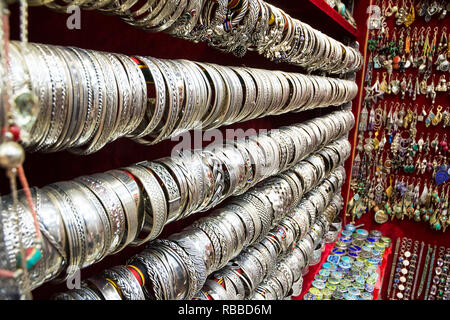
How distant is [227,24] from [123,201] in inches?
17.0

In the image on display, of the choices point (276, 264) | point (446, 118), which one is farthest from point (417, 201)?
point (276, 264)

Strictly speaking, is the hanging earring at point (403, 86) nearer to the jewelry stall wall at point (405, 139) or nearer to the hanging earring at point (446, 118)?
the jewelry stall wall at point (405, 139)

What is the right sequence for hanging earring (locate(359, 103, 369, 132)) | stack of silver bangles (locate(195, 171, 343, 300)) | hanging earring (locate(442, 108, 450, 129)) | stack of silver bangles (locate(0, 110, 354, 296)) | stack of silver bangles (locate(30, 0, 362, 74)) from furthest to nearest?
hanging earring (locate(359, 103, 369, 132)), hanging earring (locate(442, 108, 450, 129)), stack of silver bangles (locate(195, 171, 343, 300)), stack of silver bangles (locate(30, 0, 362, 74)), stack of silver bangles (locate(0, 110, 354, 296))

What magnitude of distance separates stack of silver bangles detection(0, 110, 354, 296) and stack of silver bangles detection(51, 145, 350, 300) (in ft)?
0.25

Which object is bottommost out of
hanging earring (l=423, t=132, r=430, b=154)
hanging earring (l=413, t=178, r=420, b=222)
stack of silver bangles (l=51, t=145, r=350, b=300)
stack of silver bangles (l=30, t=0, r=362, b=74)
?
hanging earring (l=413, t=178, r=420, b=222)

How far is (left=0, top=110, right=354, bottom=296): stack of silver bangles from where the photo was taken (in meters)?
0.42

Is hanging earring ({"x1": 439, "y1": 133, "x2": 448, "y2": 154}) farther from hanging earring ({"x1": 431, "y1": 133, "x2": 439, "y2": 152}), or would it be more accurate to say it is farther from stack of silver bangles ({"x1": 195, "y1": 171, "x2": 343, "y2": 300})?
stack of silver bangles ({"x1": 195, "y1": 171, "x2": 343, "y2": 300})

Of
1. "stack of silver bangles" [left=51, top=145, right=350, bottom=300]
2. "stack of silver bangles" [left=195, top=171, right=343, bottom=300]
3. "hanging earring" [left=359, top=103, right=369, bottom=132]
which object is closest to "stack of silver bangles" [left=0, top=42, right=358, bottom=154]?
"stack of silver bangles" [left=51, top=145, right=350, bottom=300]

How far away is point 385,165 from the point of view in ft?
8.12

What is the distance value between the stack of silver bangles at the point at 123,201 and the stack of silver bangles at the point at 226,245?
3.0 inches

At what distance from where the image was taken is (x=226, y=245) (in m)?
0.83

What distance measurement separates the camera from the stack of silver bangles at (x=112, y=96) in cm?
39
